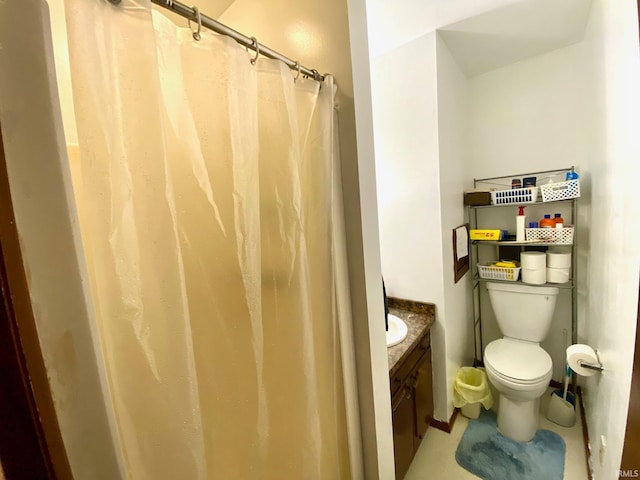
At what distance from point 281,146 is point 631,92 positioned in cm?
110

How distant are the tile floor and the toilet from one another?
0.60 ft

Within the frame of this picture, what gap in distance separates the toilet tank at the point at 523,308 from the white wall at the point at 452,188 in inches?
8.7

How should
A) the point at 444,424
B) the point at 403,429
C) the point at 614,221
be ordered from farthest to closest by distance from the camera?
the point at 444,424 → the point at 403,429 → the point at 614,221

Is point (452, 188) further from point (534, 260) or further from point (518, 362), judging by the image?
point (518, 362)

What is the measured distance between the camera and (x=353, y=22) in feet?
2.70

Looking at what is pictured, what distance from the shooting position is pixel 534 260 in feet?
5.95

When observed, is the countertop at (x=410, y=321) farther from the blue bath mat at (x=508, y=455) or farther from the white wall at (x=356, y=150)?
the blue bath mat at (x=508, y=455)

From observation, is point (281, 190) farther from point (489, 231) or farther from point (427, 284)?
point (489, 231)

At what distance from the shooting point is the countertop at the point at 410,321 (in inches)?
51.2

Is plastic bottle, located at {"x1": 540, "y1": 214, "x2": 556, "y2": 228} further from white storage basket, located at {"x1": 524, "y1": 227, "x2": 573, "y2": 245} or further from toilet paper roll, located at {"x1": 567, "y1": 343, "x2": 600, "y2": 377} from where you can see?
toilet paper roll, located at {"x1": 567, "y1": 343, "x2": 600, "y2": 377}

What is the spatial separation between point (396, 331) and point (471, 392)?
832mm

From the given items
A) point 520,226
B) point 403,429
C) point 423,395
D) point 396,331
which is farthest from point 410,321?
point 520,226

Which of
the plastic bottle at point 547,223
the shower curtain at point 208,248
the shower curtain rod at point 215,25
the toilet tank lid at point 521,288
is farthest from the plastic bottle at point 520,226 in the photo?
the shower curtain rod at point 215,25

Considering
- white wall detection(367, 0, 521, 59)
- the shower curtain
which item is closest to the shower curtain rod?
the shower curtain
